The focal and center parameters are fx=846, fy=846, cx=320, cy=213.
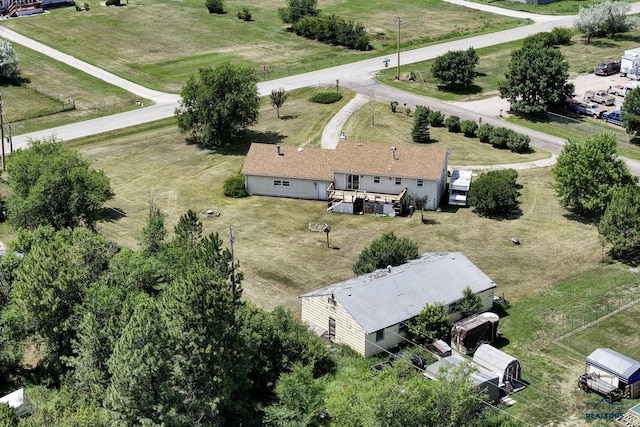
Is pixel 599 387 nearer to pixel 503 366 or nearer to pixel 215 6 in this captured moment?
pixel 503 366

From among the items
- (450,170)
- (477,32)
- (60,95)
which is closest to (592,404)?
(450,170)

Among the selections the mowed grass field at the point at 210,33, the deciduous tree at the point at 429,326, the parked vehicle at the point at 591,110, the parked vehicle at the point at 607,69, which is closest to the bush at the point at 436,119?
the parked vehicle at the point at 591,110

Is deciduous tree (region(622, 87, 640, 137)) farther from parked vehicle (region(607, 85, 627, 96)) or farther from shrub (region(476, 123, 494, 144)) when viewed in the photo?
parked vehicle (region(607, 85, 627, 96))

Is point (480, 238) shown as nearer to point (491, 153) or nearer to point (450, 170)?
point (450, 170)

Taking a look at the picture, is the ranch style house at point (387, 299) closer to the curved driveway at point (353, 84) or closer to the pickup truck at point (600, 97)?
the curved driveway at point (353, 84)

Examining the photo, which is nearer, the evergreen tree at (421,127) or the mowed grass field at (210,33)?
the evergreen tree at (421,127)
